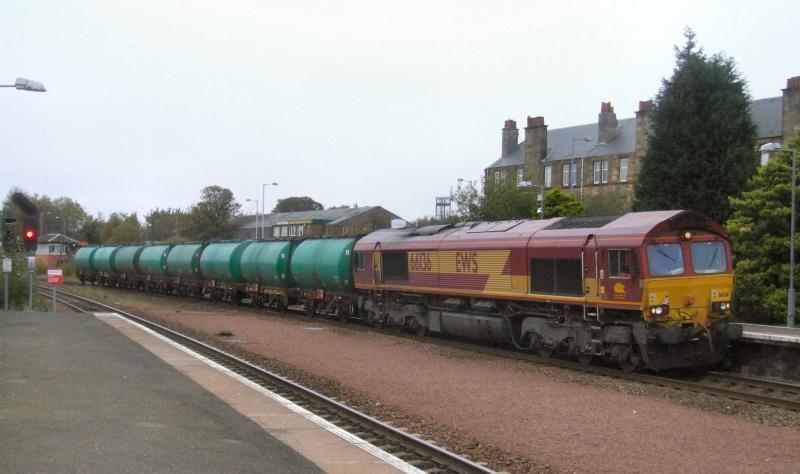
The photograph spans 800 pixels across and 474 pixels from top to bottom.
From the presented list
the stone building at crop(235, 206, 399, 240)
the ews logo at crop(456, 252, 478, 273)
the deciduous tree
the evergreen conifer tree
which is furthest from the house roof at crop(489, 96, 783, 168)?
the deciduous tree

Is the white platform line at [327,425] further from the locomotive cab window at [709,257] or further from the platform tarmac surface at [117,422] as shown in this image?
the locomotive cab window at [709,257]

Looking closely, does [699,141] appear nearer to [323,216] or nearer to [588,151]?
[588,151]

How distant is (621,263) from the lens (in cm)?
1466

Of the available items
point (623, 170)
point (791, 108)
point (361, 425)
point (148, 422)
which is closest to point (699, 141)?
point (791, 108)

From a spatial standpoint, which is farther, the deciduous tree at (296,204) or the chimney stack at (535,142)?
the deciduous tree at (296,204)

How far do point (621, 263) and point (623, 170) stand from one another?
51.4m

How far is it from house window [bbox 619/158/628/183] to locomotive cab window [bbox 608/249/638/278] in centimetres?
5072

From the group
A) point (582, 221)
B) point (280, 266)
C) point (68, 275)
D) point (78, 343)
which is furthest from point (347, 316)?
point (68, 275)

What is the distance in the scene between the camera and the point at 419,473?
26.2 feet

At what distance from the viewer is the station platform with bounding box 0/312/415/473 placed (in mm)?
7875

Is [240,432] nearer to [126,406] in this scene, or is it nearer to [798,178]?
[126,406]

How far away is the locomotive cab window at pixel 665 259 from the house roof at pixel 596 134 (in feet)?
139

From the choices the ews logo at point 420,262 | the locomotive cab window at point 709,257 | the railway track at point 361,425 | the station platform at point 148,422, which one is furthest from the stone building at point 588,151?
the station platform at point 148,422

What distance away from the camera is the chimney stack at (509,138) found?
249ft
